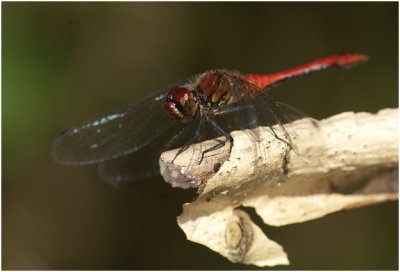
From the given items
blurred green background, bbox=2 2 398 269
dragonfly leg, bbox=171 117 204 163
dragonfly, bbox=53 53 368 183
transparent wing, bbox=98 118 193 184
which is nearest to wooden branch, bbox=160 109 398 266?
dragonfly leg, bbox=171 117 204 163

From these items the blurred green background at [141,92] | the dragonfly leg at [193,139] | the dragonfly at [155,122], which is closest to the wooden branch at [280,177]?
the dragonfly leg at [193,139]

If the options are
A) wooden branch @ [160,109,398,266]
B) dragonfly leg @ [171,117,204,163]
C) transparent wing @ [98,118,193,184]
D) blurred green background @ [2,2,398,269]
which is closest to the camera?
wooden branch @ [160,109,398,266]

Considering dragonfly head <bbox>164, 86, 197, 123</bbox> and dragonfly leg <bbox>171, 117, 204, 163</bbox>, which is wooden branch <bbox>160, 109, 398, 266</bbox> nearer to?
dragonfly leg <bbox>171, 117, 204, 163</bbox>

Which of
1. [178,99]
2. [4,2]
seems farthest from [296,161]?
[4,2]

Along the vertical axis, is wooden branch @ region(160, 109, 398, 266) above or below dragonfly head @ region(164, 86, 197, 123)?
below

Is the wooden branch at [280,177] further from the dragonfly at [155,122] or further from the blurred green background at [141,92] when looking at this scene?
the blurred green background at [141,92]

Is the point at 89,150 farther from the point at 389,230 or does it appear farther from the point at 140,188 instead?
the point at 389,230
